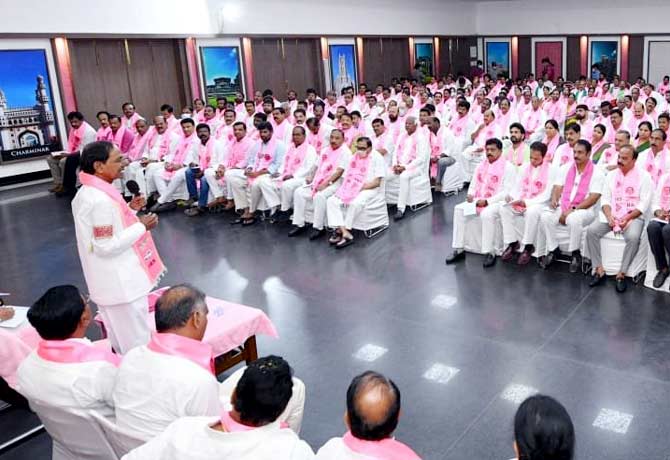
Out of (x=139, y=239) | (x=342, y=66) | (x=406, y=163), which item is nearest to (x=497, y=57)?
(x=342, y=66)

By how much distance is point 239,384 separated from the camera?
2.00 m

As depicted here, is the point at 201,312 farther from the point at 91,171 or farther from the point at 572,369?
the point at 572,369

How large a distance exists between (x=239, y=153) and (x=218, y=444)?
6938 mm

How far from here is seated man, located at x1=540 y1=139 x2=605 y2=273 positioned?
5711 mm

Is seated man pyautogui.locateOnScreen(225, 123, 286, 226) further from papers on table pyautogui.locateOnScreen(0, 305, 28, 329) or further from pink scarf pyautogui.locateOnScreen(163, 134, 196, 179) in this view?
papers on table pyautogui.locateOnScreen(0, 305, 28, 329)

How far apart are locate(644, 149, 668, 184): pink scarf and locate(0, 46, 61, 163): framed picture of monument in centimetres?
994

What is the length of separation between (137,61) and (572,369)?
1142cm

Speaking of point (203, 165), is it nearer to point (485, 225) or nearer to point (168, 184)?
point (168, 184)

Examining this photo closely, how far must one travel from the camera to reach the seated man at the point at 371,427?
6.26 feet

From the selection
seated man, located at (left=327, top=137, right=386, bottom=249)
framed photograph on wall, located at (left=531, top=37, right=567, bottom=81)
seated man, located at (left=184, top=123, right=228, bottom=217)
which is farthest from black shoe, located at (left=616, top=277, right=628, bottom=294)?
framed photograph on wall, located at (left=531, top=37, right=567, bottom=81)

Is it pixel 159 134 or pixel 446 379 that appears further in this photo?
pixel 159 134

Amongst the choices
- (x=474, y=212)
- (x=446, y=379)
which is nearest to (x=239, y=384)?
(x=446, y=379)

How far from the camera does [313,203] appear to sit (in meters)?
7.40

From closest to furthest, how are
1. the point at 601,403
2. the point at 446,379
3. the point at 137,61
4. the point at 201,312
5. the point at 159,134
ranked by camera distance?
the point at 201,312 → the point at 601,403 → the point at 446,379 → the point at 159,134 → the point at 137,61
